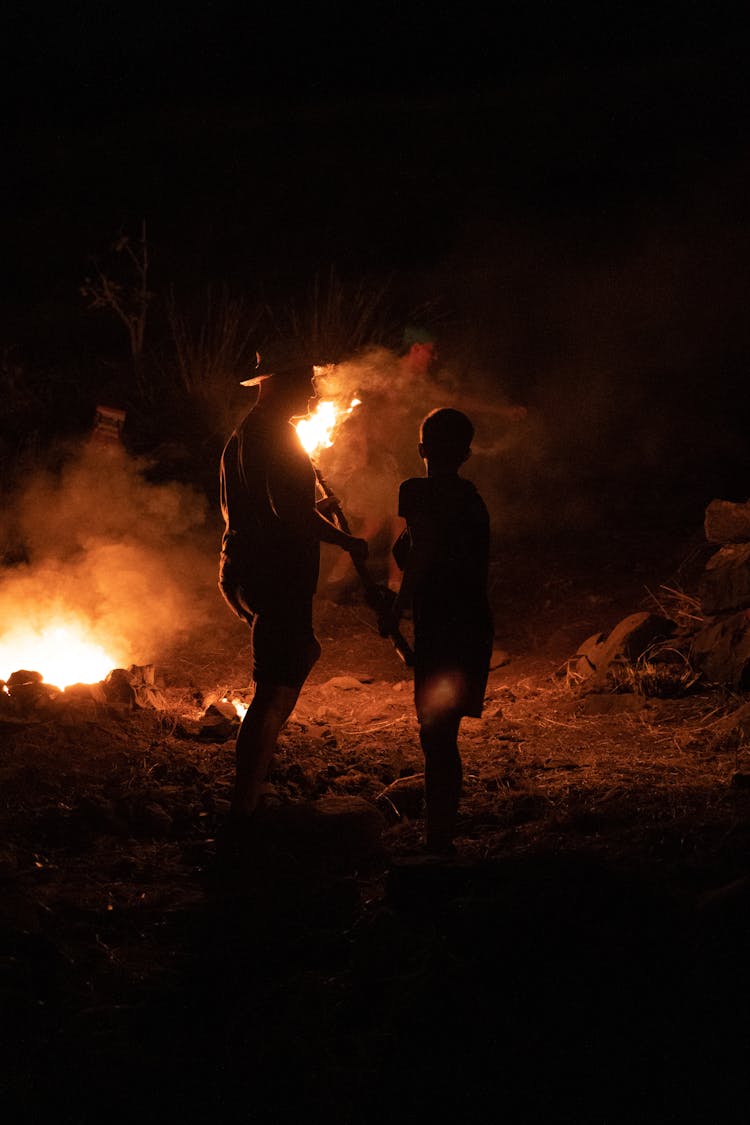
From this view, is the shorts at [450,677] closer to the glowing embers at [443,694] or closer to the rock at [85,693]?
the glowing embers at [443,694]

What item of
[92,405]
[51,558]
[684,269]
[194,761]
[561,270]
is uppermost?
[561,270]

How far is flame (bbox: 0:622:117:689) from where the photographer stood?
6945 millimetres

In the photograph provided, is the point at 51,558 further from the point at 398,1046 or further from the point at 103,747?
the point at 398,1046

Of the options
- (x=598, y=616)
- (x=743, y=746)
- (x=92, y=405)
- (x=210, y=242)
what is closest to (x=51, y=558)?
(x=92, y=405)

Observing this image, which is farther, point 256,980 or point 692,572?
point 692,572

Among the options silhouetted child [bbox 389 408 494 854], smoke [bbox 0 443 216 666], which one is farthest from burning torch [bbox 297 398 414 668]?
smoke [bbox 0 443 216 666]

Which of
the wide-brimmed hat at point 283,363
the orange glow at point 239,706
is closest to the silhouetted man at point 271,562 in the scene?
the wide-brimmed hat at point 283,363

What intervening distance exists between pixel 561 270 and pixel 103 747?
35.1ft

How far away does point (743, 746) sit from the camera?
505 centimetres

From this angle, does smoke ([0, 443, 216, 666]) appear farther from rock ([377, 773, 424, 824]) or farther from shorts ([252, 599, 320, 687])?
shorts ([252, 599, 320, 687])

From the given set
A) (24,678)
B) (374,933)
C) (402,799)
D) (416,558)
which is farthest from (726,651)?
(24,678)

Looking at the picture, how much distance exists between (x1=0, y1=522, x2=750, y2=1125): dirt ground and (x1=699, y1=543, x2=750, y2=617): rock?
1.24 m

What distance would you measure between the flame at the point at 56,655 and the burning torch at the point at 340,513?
2289 millimetres

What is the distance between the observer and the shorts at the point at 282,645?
4207 mm
